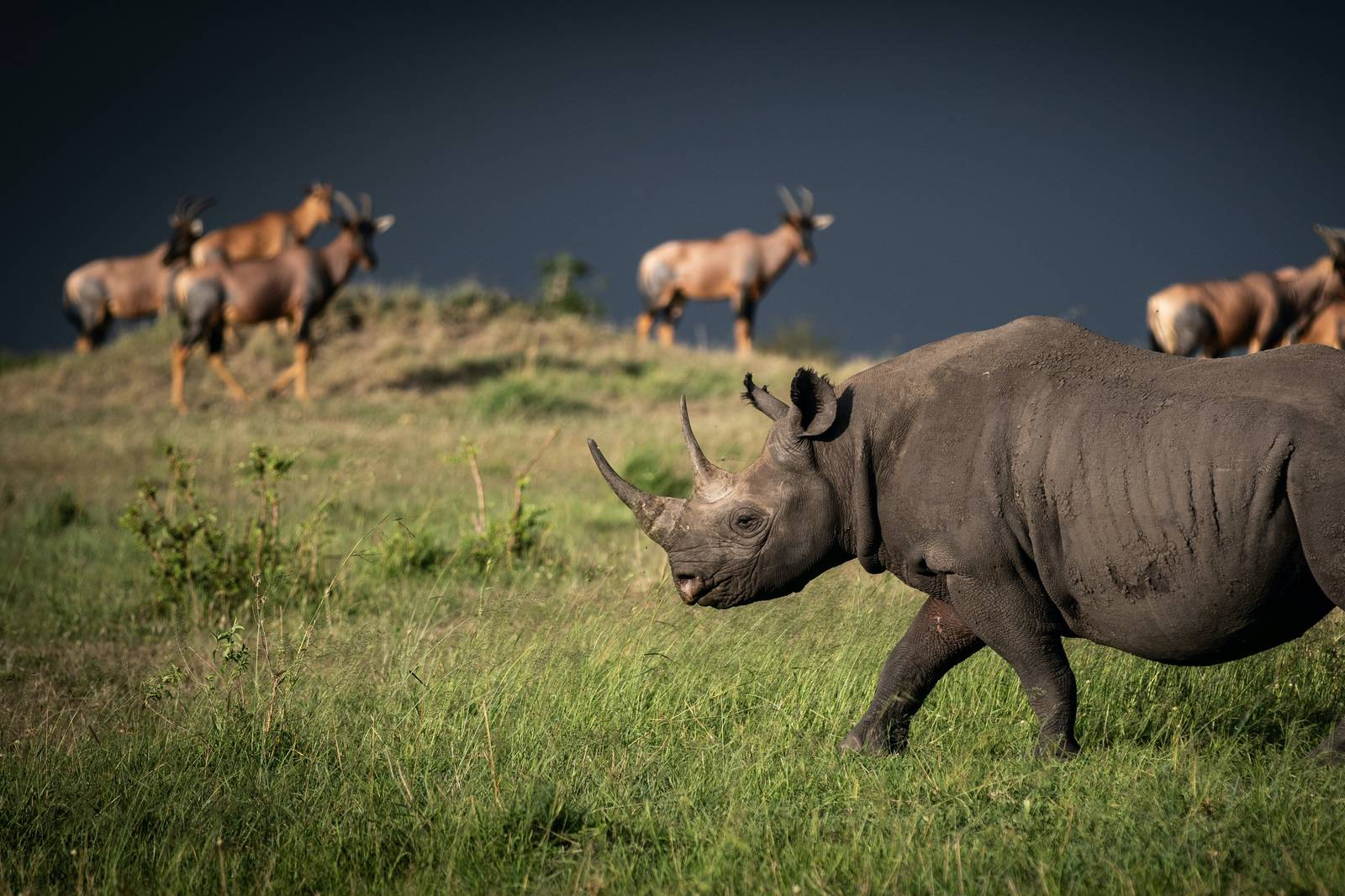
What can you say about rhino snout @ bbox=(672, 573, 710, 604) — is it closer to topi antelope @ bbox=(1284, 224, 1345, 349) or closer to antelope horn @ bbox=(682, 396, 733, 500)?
antelope horn @ bbox=(682, 396, 733, 500)

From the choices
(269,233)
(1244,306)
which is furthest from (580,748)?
(269,233)

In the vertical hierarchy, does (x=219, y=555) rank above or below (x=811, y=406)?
below

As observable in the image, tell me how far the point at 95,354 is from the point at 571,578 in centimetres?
1492

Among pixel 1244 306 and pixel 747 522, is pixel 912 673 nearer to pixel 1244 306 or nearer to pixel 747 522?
pixel 747 522

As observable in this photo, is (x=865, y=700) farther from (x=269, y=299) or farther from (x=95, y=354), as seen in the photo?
(x=95, y=354)

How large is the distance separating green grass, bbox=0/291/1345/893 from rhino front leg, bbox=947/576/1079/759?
0.62 ft

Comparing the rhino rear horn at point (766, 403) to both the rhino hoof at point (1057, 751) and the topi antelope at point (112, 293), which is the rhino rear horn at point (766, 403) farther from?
the topi antelope at point (112, 293)

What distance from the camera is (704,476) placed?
4973 mm

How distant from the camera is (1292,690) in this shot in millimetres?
5410

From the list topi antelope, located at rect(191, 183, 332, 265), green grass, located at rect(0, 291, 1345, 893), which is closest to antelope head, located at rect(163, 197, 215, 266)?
topi antelope, located at rect(191, 183, 332, 265)

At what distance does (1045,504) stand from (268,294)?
15360mm

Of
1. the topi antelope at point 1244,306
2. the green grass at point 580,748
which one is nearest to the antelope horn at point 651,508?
the green grass at point 580,748

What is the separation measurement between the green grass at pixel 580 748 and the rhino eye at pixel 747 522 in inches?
30.3

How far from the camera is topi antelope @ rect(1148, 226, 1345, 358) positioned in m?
13.7
